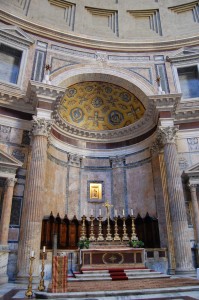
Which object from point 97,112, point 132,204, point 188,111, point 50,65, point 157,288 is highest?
point 50,65

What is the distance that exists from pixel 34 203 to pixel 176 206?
6090 mm

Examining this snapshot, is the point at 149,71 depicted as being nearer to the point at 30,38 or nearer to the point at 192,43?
the point at 192,43

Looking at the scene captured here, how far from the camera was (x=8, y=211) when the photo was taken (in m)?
10.4

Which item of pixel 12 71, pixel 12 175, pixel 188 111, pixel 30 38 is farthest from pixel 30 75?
pixel 188 111

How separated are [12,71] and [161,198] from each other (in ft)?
36.0

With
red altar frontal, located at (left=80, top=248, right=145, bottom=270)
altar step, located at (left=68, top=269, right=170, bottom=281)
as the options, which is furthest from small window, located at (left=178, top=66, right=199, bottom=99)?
altar step, located at (left=68, top=269, right=170, bottom=281)

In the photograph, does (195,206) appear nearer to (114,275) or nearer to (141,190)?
(141,190)

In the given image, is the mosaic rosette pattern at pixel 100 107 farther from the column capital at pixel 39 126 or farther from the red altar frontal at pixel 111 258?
the red altar frontal at pixel 111 258

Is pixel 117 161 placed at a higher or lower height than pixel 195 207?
higher

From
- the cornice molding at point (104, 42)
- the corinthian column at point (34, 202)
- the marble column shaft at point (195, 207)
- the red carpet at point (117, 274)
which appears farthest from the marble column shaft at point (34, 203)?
the cornice molding at point (104, 42)

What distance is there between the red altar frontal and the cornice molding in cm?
1300

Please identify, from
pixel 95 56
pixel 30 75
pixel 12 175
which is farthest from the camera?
pixel 95 56

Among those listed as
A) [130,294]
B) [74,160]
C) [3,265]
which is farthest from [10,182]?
[130,294]

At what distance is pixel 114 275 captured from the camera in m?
8.47
